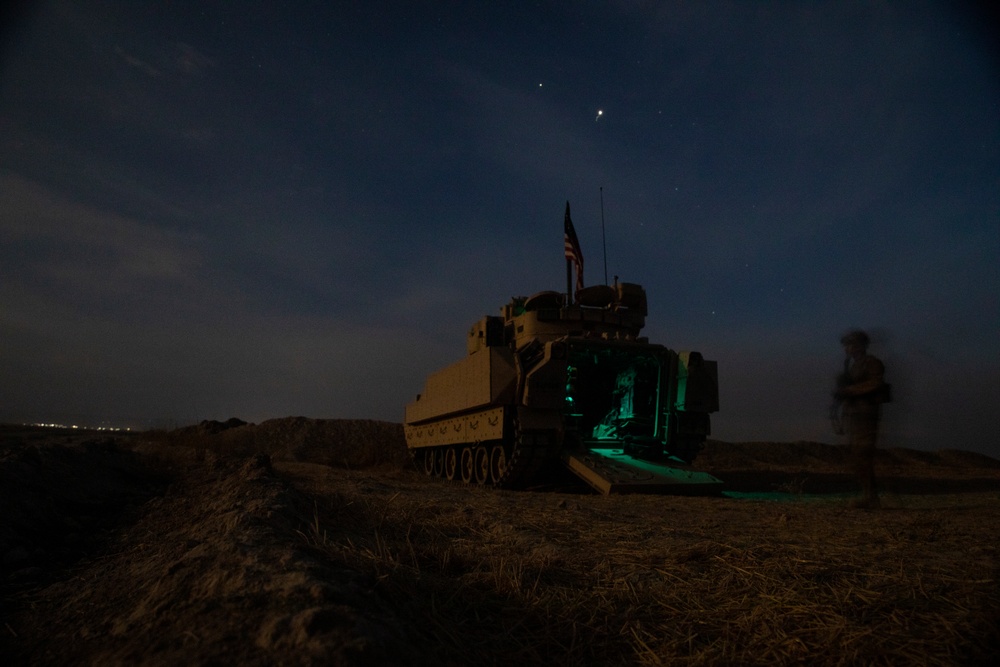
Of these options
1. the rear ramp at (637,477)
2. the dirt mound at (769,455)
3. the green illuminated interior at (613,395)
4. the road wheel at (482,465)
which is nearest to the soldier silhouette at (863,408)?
the rear ramp at (637,477)

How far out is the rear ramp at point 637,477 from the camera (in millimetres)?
8141

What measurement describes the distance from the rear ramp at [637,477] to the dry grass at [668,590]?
407 centimetres

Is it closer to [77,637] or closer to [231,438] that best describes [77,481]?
[77,637]

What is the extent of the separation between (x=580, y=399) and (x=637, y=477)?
3.35 metres

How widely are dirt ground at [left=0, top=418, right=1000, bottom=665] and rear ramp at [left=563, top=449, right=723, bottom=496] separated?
3.47 meters

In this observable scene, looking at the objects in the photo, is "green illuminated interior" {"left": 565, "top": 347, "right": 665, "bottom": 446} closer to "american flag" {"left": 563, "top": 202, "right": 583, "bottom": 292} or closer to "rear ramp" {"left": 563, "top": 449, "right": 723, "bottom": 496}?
"rear ramp" {"left": 563, "top": 449, "right": 723, "bottom": 496}

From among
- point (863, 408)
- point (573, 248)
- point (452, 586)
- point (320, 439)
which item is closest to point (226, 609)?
point (452, 586)

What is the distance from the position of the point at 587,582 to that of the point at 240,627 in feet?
4.91

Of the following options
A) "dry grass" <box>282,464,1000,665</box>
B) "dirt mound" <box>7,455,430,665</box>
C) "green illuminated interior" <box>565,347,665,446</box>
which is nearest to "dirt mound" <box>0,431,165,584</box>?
"dirt mound" <box>7,455,430,665</box>

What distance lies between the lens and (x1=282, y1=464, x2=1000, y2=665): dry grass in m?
1.90

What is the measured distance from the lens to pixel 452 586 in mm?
2246

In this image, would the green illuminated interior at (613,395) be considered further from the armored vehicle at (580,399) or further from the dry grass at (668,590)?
the dry grass at (668,590)

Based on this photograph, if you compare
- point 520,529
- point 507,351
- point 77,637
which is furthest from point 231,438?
point 77,637

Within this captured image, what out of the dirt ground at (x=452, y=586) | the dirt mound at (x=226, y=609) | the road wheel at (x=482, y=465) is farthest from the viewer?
the road wheel at (x=482, y=465)
